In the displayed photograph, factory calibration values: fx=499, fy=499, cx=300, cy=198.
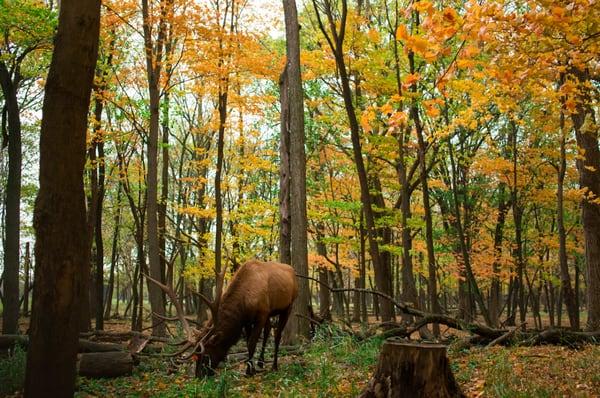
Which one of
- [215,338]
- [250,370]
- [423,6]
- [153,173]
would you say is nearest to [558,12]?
[423,6]

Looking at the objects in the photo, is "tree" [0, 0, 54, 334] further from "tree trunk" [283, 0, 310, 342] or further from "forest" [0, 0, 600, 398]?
"tree trunk" [283, 0, 310, 342]

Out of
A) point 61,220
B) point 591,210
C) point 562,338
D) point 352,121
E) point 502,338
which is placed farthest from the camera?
point 591,210

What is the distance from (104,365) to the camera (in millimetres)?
8070

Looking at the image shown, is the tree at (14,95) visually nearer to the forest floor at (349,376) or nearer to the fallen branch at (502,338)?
the forest floor at (349,376)

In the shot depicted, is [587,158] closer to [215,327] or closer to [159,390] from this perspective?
[215,327]

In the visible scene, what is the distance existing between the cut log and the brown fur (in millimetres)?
1908

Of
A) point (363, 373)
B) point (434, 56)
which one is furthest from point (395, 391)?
point (434, 56)

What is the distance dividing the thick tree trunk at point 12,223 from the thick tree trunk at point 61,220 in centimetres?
906

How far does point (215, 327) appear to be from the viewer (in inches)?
285

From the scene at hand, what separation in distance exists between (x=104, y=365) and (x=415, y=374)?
552 cm

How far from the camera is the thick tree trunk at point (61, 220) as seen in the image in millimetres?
4754

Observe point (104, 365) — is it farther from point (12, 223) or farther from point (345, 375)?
point (12, 223)

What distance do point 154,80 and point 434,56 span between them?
1074 centimetres

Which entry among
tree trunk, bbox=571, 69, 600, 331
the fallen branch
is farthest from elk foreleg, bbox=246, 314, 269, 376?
tree trunk, bbox=571, 69, 600, 331
